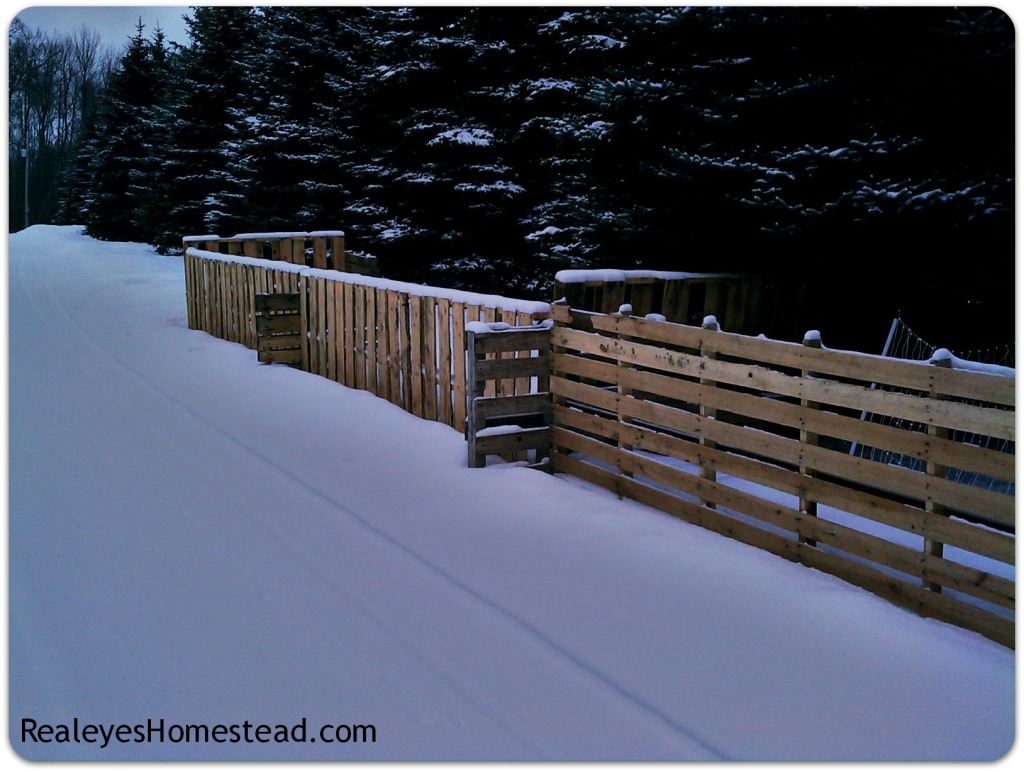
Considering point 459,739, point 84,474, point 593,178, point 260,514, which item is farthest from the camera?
point 593,178

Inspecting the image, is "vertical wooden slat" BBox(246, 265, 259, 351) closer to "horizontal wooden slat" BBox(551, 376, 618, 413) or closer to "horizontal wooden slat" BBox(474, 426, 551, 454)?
"horizontal wooden slat" BBox(474, 426, 551, 454)

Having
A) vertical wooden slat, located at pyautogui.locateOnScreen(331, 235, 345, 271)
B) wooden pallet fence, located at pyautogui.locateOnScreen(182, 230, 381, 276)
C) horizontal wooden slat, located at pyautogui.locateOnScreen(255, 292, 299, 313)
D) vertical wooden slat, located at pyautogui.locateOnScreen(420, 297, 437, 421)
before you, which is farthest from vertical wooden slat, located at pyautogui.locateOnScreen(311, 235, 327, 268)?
vertical wooden slat, located at pyautogui.locateOnScreen(420, 297, 437, 421)

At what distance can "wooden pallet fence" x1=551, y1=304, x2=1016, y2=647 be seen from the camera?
4301 millimetres

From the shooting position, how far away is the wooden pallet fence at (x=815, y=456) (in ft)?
14.1

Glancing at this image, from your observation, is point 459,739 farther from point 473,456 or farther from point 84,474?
point 84,474

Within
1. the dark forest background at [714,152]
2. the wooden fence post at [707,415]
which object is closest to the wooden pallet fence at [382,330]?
the wooden fence post at [707,415]

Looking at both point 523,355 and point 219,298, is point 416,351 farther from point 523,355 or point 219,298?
point 219,298

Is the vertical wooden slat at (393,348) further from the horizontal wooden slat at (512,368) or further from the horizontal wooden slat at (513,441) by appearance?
the horizontal wooden slat at (513,441)

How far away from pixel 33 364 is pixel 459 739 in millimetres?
9502

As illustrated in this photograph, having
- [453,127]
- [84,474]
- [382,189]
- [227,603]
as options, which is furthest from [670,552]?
[382,189]

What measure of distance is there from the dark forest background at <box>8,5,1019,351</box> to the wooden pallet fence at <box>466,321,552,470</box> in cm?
311

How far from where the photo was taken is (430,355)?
8234 millimetres

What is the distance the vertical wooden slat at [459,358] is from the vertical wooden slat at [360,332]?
185cm

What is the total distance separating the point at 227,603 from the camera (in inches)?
180
